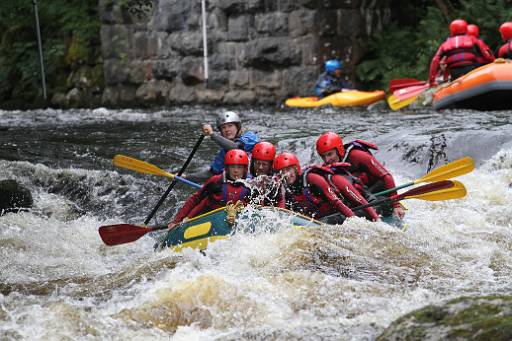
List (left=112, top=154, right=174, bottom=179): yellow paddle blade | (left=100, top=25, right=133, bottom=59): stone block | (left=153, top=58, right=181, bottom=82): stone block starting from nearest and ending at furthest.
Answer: (left=112, top=154, right=174, bottom=179): yellow paddle blade
(left=153, top=58, right=181, bottom=82): stone block
(left=100, top=25, right=133, bottom=59): stone block

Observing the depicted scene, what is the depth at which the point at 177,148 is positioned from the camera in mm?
10188

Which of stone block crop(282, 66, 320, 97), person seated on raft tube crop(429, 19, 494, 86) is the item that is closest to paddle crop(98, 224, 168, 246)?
person seated on raft tube crop(429, 19, 494, 86)

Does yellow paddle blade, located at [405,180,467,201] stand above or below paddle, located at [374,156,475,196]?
below

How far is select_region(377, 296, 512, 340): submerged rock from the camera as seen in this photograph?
3.31 meters

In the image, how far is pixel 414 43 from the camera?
15430 mm

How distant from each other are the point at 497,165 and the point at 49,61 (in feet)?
41.9

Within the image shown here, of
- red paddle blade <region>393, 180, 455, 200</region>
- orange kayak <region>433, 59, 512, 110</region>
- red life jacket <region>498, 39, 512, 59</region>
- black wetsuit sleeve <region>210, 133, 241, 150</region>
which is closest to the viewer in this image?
red paddle blade <region>393, 180, 455, 200</region>

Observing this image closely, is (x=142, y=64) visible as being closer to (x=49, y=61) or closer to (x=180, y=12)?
(x=180, y=12)

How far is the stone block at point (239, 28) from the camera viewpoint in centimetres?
1538

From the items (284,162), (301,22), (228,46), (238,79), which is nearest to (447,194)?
(284,162)

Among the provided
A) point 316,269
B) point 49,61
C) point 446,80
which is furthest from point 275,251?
point 49,61

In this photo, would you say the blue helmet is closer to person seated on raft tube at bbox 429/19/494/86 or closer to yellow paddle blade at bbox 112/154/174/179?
person seated on raft tube at bbox 429/19/494/86

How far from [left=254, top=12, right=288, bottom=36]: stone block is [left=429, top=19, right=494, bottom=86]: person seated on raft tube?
3675 mm

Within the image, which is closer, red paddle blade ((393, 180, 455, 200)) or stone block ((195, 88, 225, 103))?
red paddle blade ((393, 180, 455, 200))
